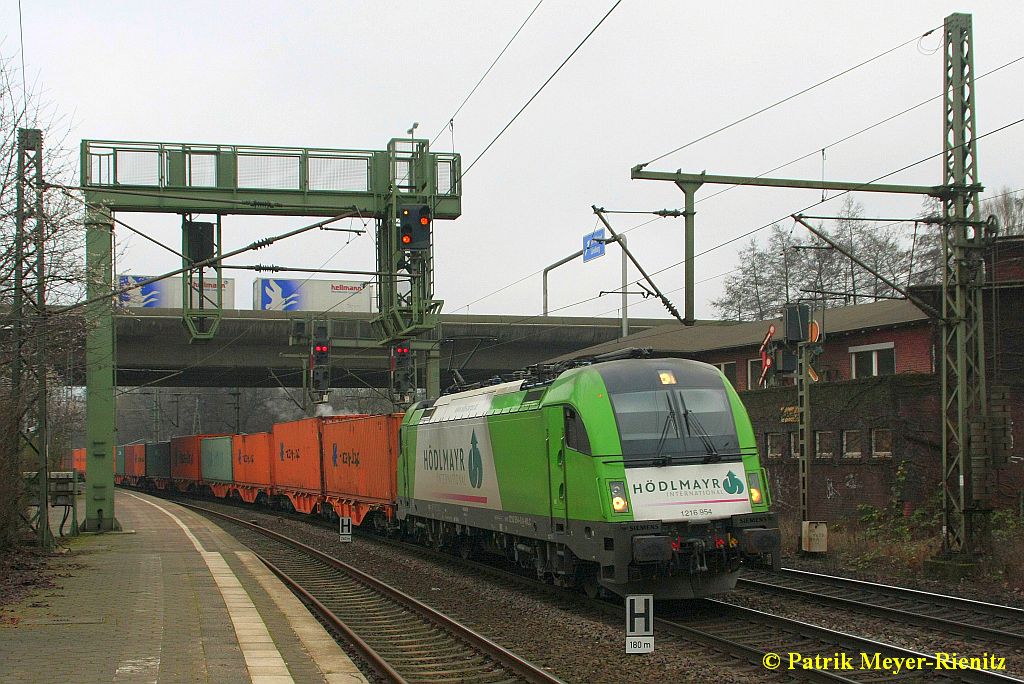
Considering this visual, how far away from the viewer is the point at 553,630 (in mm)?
12531

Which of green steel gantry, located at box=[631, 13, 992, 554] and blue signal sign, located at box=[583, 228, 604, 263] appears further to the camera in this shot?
blue signal sign, located at box=[583, 228, 604, 263]

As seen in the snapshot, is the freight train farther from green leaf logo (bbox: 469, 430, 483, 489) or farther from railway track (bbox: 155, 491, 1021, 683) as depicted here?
railway track (bbox: 155, 491, 1021, 683)

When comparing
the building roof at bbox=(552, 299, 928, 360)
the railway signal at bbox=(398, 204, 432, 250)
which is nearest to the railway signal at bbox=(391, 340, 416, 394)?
the building roof at bbox=(552, 299, 928, 360)

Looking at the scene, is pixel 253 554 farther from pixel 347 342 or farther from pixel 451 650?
pixel 451 650

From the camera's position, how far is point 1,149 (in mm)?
15414

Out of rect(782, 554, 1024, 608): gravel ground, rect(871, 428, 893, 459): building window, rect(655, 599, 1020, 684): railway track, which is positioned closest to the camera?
rect(655, 599, 1020, 684): railway track

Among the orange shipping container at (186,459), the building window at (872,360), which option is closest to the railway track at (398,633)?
the building window at (872,360)

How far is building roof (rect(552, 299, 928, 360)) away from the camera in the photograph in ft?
99.6

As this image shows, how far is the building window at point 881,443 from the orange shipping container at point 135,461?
52.6 metres

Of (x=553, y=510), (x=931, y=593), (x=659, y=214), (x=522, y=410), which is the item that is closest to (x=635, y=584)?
(x=553, y=510)

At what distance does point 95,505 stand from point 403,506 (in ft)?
27.7

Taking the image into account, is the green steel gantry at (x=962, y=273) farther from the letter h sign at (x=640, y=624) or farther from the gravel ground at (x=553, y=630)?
the letter h sign at (x=640, y=624)

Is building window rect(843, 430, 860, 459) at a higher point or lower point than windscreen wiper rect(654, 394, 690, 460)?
lower

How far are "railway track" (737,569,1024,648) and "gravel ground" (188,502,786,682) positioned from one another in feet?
9.94
